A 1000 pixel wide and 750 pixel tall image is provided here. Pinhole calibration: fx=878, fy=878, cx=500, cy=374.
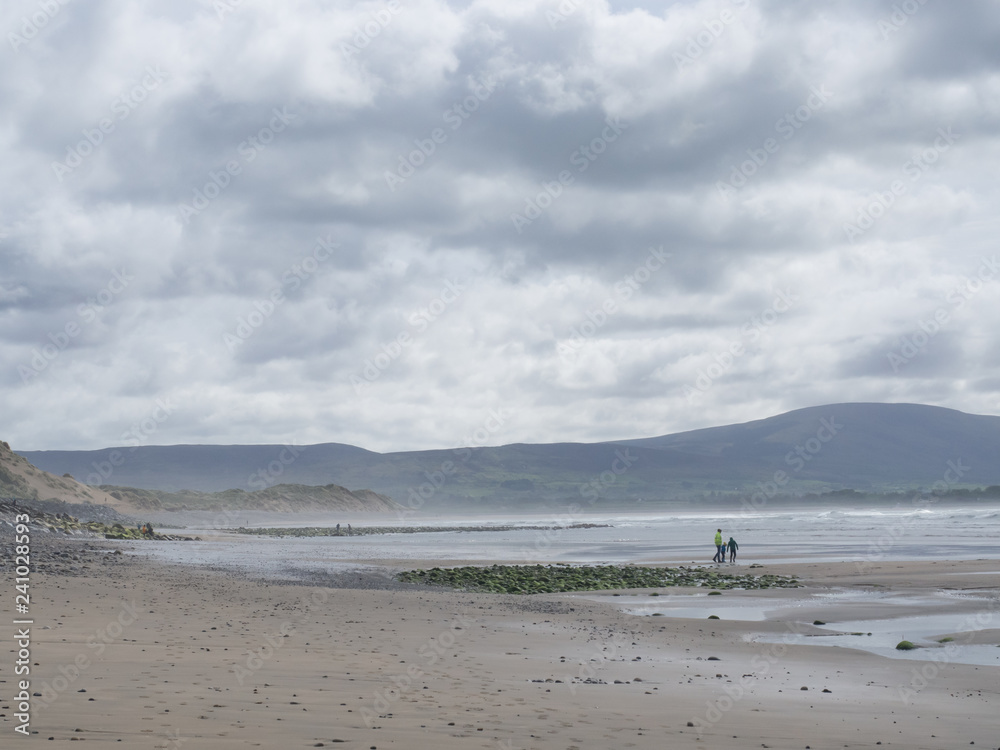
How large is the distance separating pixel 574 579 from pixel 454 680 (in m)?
21.5

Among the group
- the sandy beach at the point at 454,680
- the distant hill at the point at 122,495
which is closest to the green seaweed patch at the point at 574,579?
the sandy beach at the point at 454,680

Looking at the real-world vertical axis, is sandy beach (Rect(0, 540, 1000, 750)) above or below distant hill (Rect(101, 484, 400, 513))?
above

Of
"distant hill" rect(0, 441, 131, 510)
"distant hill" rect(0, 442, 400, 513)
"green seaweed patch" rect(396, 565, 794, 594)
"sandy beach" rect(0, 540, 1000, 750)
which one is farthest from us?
"distant hill" rect(0, 442, 400, 513)

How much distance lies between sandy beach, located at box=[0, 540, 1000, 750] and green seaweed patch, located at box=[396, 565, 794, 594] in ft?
27.7

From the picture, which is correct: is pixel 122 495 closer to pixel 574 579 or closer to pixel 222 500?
pixel 222 500

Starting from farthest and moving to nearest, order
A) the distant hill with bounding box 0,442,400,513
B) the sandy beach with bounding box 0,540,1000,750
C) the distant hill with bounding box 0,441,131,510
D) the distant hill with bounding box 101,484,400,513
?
the distant hill with bounding box 101,484,400,513, the distant hill with bounding box 0,442,400,513, the distant hill with bounding box 0,441,131,510, the sandy beach with bounding box 0,540,1000,750

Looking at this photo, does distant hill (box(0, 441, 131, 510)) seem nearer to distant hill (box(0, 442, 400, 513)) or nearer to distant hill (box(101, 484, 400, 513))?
distant hill (box(0, 442, 400, 513))

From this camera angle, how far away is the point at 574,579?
112ft

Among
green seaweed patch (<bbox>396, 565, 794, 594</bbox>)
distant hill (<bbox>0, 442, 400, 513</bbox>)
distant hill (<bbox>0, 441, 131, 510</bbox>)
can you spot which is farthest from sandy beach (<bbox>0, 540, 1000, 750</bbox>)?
distant hill (<bbox>0, 441, 131, 510</bbox>)

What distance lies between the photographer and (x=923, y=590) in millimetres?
29312

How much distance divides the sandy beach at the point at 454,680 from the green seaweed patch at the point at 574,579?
8431 millimetres

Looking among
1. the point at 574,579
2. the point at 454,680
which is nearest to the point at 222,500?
the point at 574,579

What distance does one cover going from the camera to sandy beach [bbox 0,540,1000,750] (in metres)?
9.74

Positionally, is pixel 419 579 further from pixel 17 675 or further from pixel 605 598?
pixel 17 675
